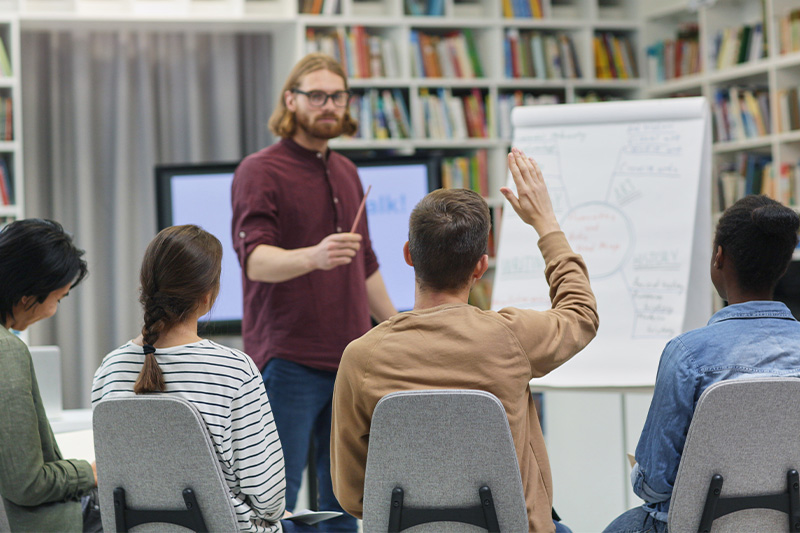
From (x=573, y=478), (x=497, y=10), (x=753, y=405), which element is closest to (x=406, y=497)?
(x=753, y=405)

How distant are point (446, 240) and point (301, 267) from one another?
2.61ft

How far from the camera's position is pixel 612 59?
202 inches

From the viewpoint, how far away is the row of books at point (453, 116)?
4.83m

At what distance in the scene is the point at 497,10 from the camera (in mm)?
4887

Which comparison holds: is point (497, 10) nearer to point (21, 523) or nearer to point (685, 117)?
point (685, 117)

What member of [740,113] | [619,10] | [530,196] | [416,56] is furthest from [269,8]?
[530,196]

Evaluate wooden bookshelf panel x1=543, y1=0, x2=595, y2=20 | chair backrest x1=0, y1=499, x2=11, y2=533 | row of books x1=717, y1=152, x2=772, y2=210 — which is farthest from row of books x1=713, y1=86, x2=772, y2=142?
chair backrest x1=0, y1=499, x2=11, y2=533

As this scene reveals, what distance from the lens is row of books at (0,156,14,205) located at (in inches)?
171

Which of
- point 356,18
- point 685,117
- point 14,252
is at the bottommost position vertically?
point 14,252

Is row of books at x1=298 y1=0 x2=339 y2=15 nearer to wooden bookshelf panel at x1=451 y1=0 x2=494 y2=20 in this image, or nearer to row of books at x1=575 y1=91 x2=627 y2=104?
wooden bookshelf panel at x1=451 y1=0 x2=494 y2=20

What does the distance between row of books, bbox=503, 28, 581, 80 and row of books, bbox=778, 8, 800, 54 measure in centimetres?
114

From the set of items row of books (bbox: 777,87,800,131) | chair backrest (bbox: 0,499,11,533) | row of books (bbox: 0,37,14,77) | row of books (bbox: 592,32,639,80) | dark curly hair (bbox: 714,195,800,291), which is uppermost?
row of books (bbox: 592,32,639,80)

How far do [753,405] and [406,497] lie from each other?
59 centimetres

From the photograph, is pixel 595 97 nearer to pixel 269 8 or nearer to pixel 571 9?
pixel 571 9
